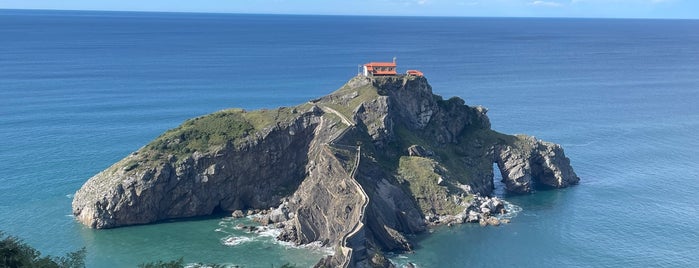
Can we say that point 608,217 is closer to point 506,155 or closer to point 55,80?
point 506,155

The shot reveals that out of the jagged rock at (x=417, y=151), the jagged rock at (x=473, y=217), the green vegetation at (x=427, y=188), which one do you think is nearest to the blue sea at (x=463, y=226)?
the jagged rock at (x=473, y=217)

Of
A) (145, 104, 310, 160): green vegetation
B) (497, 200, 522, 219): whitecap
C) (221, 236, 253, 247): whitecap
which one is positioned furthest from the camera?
(145, 104, 310, 160): green vegetation

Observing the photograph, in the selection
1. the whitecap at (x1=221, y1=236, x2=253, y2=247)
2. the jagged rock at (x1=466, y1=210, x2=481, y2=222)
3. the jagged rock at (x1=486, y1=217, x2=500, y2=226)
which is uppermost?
the jagged rock at (x1=466, y1=210, x2=481, y2=222)

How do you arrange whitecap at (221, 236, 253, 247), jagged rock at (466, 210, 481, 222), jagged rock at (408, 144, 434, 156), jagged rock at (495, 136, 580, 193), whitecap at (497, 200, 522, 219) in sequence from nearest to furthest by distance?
whitecap at (221, 236, 253, 247) < jagged rock at (466, 210, 481, 222) < whitecap at (497, 200, 522, 219) < jagged rock at (408, 144, 434, 156) < jagged rock at (495, 136, 580, 193)

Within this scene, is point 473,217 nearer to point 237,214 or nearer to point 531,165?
point 531,165

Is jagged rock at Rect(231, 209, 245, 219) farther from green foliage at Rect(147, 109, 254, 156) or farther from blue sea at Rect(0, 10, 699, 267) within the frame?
green foliage at Rect(147, 109, 254, 156)

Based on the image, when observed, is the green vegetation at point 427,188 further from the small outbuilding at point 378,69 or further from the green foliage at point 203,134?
the green foliage at point 203,134

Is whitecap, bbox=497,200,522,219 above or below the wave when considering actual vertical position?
above

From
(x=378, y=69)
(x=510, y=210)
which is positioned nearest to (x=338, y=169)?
(x=510, y=210)

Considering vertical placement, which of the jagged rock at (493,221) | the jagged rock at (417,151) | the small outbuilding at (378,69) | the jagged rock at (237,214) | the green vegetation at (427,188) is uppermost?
the small outbuilding at (378,69)

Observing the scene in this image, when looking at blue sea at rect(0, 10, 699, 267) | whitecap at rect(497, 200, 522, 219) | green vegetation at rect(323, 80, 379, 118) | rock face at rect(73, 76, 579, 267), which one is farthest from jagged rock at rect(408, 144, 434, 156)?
blue sea at rect(0, 10, 699, 267)
